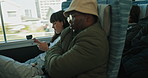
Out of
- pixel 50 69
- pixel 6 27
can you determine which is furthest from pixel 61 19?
pixel 6 27

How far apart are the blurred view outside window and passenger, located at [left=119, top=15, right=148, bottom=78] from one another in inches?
57.7

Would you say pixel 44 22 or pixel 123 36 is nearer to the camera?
pixel 123 36

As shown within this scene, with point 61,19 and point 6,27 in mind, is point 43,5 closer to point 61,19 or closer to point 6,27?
point 6,27

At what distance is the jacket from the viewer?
82 cm

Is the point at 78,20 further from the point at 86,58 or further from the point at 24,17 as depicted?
the point at 24,17

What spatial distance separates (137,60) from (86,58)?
434 millimetres

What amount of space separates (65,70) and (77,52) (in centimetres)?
13

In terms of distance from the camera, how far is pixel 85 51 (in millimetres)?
812

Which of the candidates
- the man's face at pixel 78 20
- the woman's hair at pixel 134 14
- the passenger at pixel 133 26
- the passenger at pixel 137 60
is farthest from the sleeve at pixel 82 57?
the woman's hair at pixel 134 14

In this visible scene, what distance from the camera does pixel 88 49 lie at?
808 mm

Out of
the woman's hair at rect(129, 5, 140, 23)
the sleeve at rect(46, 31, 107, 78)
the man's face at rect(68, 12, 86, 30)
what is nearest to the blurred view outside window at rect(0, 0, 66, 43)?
the woman's hair at rect(129, 5, 140, 23)

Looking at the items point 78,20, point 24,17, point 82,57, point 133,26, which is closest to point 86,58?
point 82,57

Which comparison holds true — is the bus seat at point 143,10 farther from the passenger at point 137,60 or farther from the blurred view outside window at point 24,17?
the blurred view outside window at point 24,17

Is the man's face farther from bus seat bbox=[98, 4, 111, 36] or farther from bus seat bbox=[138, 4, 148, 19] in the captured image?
bus seat bbox=[138, 4, 148, 19]
